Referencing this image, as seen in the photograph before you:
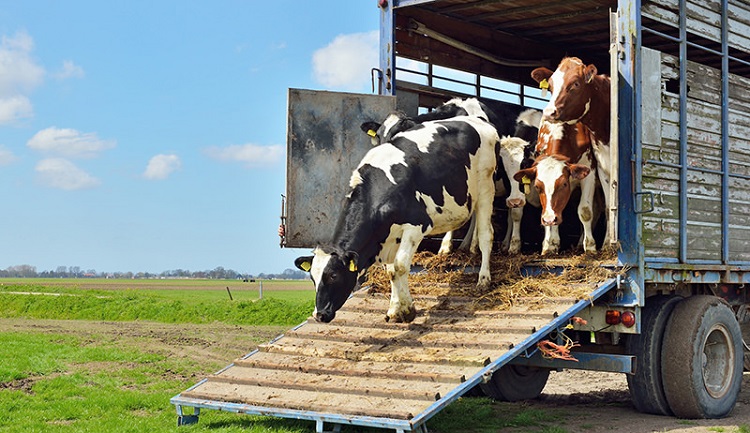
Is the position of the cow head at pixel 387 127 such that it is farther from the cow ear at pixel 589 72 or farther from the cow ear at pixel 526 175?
the cow ear at pixel 589 72

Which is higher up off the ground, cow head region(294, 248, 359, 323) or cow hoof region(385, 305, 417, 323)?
cow head region(294, 248, 359, 323)

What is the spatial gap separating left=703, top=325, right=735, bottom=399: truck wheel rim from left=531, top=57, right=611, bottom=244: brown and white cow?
197 cm

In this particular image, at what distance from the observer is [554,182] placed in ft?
30.1

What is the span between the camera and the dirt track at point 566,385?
345 inches

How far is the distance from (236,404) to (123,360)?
7.39 metres

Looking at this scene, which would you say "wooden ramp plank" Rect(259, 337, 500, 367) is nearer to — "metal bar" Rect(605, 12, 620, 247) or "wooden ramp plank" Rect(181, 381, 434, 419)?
"wooden ramp plank" Rect(181, 381, 434, 419)

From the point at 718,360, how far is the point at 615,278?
7.16ft

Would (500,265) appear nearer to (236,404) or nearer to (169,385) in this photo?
(236,404)

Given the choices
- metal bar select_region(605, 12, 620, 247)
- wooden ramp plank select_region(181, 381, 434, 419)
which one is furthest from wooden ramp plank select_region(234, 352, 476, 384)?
metal bar select_region(605, 12, 620, 247)

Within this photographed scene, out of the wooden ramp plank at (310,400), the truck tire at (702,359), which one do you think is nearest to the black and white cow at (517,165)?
the truck tire at (702,359)

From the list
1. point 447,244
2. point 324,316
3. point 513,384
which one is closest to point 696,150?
point 447,244

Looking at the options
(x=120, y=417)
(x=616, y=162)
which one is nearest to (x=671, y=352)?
(x=616, y=162)

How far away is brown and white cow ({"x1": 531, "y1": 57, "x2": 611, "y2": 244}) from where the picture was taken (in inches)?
365

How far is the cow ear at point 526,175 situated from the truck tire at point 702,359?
205cm
